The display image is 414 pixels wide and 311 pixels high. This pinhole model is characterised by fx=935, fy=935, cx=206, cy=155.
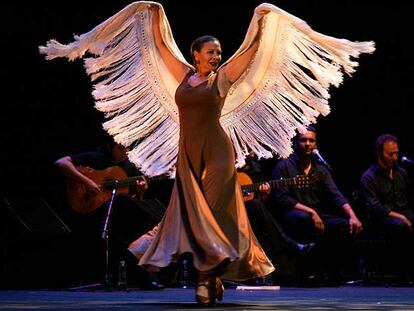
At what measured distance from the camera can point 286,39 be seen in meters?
5.84

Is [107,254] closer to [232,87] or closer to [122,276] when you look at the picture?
[122,276]

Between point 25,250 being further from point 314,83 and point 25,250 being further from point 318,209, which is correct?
point 314,83

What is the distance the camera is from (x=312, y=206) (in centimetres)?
882

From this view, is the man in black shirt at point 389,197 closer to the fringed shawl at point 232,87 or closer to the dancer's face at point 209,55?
the fringed shawl at point 232,87

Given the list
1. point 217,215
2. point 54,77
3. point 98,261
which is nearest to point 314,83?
point 217,215

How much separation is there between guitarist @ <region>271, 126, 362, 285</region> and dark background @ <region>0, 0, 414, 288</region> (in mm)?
1174

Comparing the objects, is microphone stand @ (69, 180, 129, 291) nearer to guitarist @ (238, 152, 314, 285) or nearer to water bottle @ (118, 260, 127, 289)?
water bottle @ (118, 260, 127, 289)

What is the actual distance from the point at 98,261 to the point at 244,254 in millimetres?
3640

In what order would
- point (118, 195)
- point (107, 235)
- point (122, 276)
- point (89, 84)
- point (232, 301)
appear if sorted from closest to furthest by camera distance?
point (232, 301), point (122, 276), point (107, 235), point (118, 195), point (89, 84)

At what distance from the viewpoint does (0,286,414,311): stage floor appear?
17.4ft

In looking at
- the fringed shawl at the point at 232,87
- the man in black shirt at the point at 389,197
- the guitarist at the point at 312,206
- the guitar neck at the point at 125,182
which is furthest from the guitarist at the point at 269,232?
the fringed shawl at the point at 232,87

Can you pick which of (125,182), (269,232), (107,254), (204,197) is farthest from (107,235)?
(204,197)

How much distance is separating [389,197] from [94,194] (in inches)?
112

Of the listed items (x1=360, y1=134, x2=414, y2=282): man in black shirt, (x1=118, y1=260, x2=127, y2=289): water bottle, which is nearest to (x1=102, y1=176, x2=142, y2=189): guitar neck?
(x1=118, y1=260, x2=127, y2=289): water bottle
